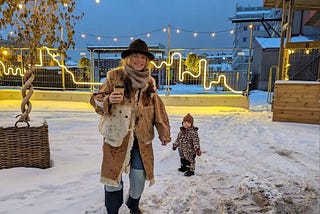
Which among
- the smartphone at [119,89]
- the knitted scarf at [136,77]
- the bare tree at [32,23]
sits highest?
the bare tree at [32,23]

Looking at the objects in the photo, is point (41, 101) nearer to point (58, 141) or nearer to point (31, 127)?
point (58, 141)

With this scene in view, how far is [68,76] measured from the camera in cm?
1095

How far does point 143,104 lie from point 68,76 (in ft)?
31.1

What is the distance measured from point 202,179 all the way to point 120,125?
1.71 meters

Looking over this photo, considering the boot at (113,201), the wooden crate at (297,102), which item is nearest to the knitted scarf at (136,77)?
the boot at (113,201)

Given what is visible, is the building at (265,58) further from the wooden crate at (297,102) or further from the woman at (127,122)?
the woman at (127,122)

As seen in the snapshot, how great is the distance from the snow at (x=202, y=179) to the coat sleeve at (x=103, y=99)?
1.04 meters

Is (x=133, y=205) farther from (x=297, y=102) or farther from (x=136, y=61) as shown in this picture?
(x=297, y=102)

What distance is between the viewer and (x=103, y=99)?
6.96ft

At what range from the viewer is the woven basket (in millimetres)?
3152

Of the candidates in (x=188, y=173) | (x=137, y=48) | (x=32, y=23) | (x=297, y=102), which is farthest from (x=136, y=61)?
(x=297, y=102)

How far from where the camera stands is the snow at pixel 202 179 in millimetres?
2707

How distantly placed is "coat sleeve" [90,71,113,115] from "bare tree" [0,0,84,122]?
1681mm

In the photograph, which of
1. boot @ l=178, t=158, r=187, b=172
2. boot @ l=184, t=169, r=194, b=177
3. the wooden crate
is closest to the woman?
boot @ l=184, t=169, r=194, b=177
